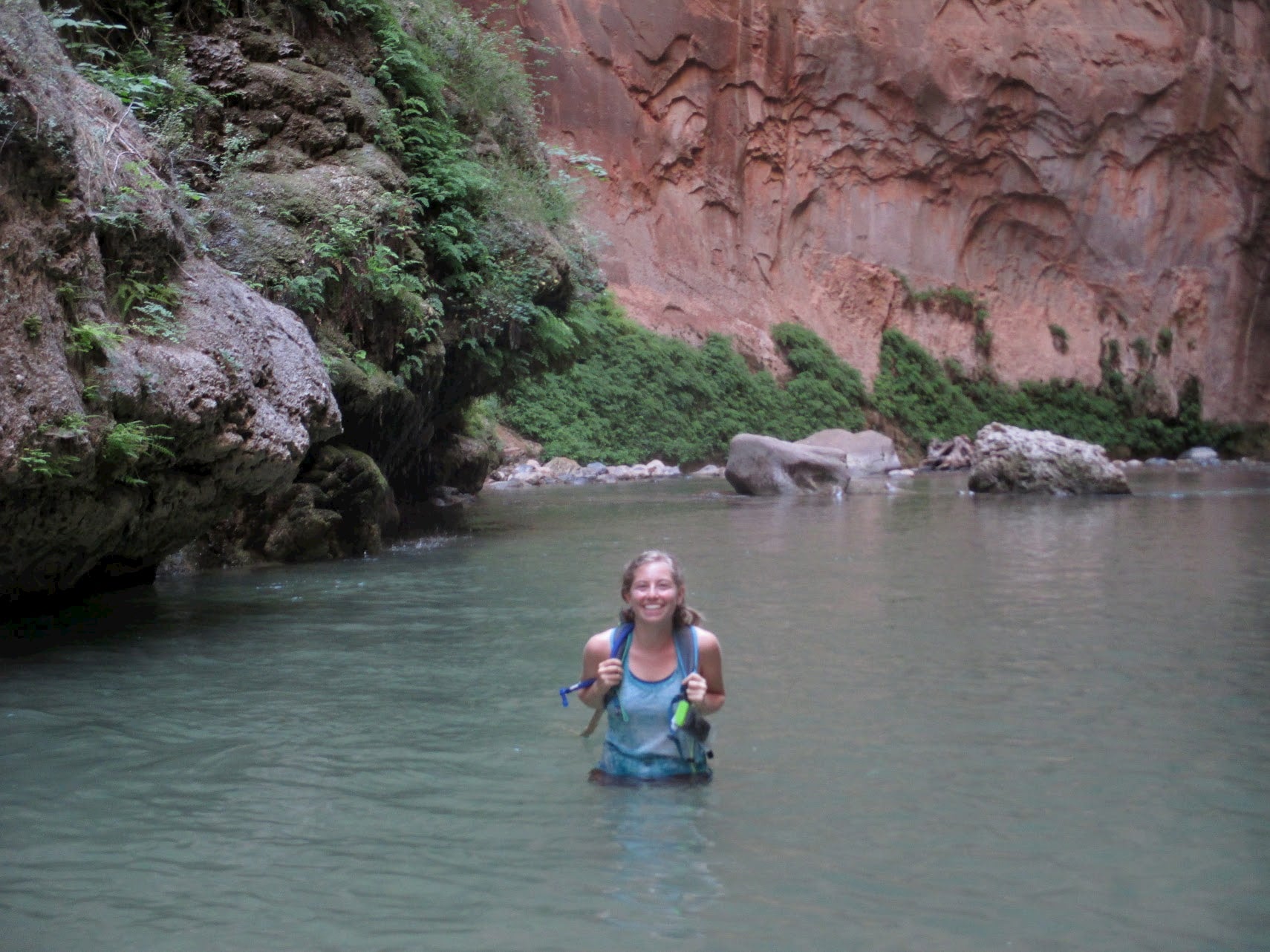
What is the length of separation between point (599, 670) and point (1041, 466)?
1687 cm

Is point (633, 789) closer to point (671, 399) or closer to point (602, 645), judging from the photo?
point (602, 645)

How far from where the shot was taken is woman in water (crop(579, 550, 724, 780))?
4.41m

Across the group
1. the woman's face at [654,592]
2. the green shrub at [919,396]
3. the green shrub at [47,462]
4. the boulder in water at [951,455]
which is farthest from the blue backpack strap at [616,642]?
the green shrub at [919,396]

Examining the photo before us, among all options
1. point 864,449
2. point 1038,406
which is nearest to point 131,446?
point 864,449

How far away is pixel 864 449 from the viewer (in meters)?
31.4

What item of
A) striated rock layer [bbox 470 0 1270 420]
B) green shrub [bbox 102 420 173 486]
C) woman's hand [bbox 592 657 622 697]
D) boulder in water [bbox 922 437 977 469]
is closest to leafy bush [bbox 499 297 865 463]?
striated rock layer [bbox 470 0 1270 420]

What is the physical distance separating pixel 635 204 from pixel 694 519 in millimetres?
21707

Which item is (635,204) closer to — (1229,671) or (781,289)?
(781,289)

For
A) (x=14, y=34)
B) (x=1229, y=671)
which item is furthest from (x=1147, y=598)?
(x=14, y=34)

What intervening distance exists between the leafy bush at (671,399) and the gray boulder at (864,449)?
3.05m

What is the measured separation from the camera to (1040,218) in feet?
137

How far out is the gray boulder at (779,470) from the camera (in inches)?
858

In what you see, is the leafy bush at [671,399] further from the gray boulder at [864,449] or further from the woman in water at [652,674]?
the woman in water at [652,674]

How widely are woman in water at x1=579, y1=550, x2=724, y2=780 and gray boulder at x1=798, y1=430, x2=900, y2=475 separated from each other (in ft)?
84.9
